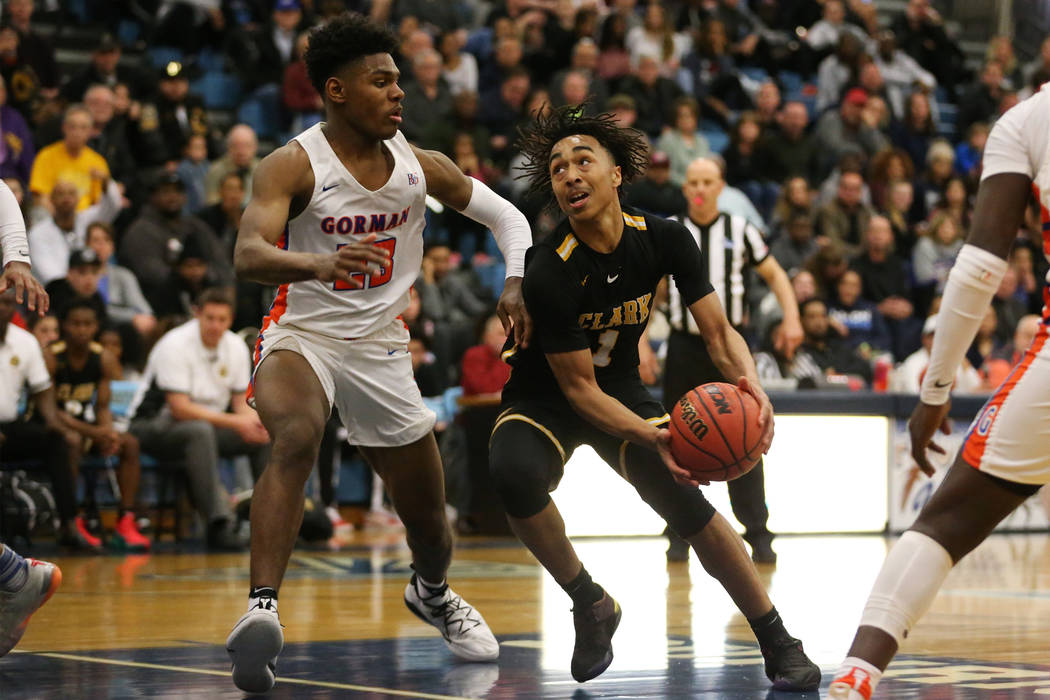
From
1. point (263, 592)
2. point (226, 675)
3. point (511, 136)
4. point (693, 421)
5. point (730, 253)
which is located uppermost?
point (511, 136)

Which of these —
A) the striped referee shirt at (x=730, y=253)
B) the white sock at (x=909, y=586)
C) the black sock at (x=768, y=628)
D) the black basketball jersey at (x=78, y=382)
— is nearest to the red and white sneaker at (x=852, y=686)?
the white sock at (x=909, y=586)

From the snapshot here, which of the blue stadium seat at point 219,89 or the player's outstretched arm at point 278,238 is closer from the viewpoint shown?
the player's outstretched arm at point 278,238

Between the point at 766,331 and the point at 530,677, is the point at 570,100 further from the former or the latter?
the point at 530,677

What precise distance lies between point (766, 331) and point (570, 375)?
8.12m

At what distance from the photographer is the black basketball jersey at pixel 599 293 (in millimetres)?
4934

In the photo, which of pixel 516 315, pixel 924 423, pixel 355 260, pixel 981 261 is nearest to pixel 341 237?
pixel 516 315

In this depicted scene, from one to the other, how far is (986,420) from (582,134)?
6.67 ft

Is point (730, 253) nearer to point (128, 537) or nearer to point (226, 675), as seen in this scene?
point (128, 537)

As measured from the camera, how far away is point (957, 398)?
12086mm

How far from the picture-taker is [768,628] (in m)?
4.80

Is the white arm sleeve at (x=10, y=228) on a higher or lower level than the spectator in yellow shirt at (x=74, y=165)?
lower

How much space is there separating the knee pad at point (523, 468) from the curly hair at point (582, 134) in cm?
91

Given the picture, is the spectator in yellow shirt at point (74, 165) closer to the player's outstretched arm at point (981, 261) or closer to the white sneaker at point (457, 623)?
the white sneaker at point (457, 623)

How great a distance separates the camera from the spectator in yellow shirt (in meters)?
12.3
